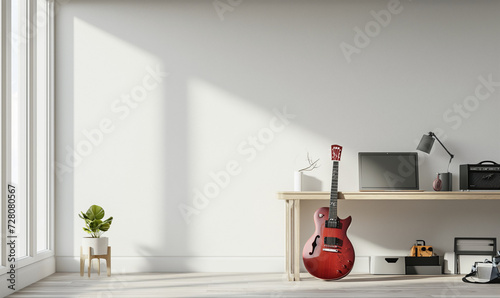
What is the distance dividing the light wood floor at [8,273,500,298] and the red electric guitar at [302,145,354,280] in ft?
0.31

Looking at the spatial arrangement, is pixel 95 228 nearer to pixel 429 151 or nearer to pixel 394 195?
pixel 394 195

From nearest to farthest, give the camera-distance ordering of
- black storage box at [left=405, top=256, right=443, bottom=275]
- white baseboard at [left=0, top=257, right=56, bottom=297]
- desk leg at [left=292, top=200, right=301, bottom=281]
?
1. white baseboard at [left=0, top=257, right=56, bottom=297]
2. desk leg at [left=292, top=200, right=301, bottom=281]
3. black storage box at [left=405, top=256, right=443, bottom=275]

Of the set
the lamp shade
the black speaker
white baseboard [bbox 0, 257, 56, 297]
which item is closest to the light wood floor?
white baseboard [bbox 0, 257, 56, 297]

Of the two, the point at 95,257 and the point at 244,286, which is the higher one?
the point at 95,257

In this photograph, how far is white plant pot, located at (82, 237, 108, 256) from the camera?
4.24 metres

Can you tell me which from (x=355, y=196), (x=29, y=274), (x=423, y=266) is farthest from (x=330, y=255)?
(x=29, y=274)

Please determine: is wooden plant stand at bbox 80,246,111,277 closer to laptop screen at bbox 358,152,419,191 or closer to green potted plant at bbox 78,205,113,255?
green potted plant at bbox 78,205,113,255

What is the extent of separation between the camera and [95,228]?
4.28m

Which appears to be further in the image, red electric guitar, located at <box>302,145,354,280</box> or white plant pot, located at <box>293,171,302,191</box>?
white plant pot, located at <box>293,171,302,191</box>

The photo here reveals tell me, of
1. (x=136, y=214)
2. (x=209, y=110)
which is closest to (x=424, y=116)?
(x=209, y=110)

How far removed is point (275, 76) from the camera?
468 cm

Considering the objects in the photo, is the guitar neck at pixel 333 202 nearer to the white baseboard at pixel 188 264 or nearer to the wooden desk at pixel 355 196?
the wooden desk at pixel 355 196

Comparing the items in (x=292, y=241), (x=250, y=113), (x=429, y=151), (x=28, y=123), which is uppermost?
(x=250, y=113)

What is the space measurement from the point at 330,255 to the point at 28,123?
2.36 meters
